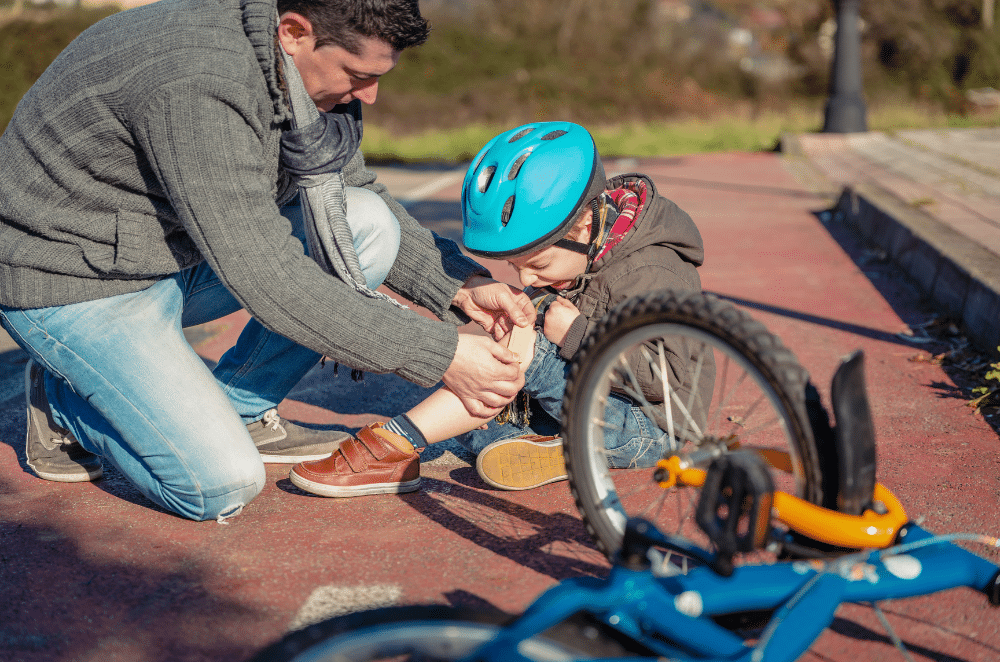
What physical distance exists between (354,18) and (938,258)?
393 cm

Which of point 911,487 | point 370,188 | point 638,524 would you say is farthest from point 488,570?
point 370,188

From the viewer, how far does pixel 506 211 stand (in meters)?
2.65

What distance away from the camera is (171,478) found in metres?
2.55

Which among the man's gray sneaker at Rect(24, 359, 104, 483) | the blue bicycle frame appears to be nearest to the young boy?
the man's gray sneaker at Rect(24, 359, 104, 483)

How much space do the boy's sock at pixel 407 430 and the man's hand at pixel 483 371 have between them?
0.30 meters

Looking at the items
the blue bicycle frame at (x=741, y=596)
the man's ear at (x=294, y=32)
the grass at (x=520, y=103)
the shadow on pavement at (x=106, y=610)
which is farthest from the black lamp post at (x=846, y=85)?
the shadow on pavement at (x=106, y=610)

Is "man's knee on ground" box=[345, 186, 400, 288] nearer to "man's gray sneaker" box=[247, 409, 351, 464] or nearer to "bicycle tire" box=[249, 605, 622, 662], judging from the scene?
"man's gray sneaker" box=[247, 409, 351, 464]

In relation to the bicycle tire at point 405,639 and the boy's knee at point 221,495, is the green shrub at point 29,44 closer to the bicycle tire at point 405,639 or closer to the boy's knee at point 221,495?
the boy's knee at point 221,495

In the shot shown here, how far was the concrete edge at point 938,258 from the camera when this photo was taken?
13.5 ft

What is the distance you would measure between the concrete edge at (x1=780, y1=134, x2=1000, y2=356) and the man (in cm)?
251

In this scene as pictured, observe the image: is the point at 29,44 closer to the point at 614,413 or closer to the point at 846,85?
the point at 846,85

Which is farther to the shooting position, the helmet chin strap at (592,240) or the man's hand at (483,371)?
the helmet chin strap at (592,240)

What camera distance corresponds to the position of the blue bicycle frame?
146 centimetres

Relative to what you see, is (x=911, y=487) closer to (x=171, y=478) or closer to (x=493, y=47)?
(x=171, y=478)
